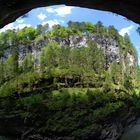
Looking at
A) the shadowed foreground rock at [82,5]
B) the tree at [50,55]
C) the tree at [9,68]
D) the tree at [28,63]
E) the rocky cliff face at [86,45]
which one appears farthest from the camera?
the rocky cliff face at [86,45]

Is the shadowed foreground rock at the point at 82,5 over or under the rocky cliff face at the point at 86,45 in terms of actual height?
under

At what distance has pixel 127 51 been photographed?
314 feet

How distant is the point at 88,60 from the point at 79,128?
2391 centimetres

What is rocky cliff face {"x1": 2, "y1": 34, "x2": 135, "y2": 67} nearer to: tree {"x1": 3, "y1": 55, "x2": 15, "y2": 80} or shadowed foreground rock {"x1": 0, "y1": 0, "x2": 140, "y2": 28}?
tree {"x1": 3, "y1": 55, "x2": 15, "y2": 80}

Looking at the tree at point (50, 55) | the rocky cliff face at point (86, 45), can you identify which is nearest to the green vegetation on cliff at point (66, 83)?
the tree at point (50, 55)

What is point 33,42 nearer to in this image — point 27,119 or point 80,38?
point 80,38

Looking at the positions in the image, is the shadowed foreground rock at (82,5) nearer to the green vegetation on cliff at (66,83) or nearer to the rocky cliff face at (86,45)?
the green vegetation on cliff at (66,83)

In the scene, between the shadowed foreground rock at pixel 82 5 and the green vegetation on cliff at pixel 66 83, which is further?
the green vegetation on cliff at pixel 66 83

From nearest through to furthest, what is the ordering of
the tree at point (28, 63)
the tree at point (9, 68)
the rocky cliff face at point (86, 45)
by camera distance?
1. the tree at point (9, 68)
2. the tree at point (28, 63)
3. the rocky cliff face at point (86, 45)

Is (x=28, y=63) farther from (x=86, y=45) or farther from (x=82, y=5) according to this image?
(x=82, y=5)

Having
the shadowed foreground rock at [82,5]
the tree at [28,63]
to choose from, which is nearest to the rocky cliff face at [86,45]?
the tree at [28,63]

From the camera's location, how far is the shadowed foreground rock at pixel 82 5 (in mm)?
7754

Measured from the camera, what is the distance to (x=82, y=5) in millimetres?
8492

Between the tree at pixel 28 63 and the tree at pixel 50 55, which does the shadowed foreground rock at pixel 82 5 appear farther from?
the tree at pixel 28 63
